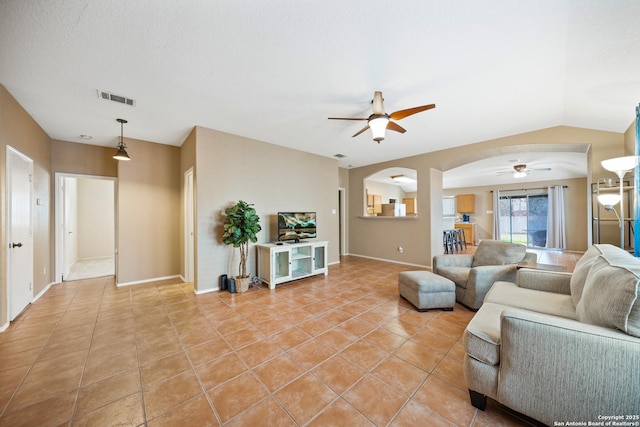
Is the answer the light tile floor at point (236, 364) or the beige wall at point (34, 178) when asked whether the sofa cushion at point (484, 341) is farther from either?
the beige wall at point (34, 178)

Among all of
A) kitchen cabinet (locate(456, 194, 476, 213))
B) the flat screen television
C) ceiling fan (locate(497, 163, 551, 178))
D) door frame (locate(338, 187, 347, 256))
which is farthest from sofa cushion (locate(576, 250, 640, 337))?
kitchen cabinet (locate(456, 194, 476, 213))

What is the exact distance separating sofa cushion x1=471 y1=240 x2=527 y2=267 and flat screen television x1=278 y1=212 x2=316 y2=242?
9.37 feet

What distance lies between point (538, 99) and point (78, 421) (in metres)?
5.05

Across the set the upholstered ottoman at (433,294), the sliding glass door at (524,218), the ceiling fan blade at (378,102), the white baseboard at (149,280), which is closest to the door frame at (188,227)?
the white baseboard at (149,280)

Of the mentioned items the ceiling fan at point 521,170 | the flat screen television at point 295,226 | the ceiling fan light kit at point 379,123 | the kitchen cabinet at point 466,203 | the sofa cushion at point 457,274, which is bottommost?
the sofa cushion at point 457,274

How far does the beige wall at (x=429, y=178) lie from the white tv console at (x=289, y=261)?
219cm

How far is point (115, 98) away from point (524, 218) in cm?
1168

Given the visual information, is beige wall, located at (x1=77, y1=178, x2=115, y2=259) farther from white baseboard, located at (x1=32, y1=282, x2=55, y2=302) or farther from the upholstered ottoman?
the upholstered ottoman

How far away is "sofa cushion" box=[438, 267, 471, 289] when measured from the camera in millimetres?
3137

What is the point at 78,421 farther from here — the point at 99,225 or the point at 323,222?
the point at 99,225

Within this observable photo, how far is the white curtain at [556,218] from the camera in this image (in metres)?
7.66

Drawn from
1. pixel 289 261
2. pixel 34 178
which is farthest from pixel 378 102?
pixel 34 178

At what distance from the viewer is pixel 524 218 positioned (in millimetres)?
8641

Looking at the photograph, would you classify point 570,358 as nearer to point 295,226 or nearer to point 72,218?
point 295,226
